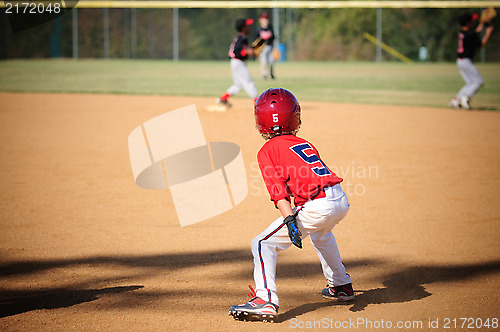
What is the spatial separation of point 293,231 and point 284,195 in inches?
10.3

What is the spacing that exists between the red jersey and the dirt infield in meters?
0.82

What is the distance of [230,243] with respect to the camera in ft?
18.2

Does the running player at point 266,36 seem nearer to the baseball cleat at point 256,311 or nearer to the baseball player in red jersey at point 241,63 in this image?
the baseball player in red jersey at point 241,63

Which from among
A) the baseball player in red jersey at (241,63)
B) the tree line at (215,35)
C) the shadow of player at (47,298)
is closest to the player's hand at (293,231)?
the shadow of player at (47,298)

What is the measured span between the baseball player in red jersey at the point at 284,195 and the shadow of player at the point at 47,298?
1.05m

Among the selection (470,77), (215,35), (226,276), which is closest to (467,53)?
(470,77)

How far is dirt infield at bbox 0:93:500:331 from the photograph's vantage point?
3988mm

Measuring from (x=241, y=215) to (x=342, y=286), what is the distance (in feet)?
8.09

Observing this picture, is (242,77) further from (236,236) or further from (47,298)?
(47,298)

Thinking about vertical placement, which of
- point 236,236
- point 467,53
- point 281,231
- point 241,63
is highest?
point 467,53

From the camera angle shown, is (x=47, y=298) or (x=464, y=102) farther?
(x=464, y=102)

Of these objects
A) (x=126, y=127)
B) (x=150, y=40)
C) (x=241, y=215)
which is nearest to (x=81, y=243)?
(x=241, y=215)

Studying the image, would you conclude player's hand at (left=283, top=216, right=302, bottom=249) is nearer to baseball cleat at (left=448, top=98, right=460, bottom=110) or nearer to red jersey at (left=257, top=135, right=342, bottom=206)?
red jersey at (left=257, top=135, right=342, bottom=206)

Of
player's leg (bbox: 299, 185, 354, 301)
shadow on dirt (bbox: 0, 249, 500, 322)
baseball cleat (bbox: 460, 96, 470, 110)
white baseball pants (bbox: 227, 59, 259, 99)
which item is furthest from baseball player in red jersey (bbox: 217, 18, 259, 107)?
player's leg (bbox: 299, 185, 354, 301)
